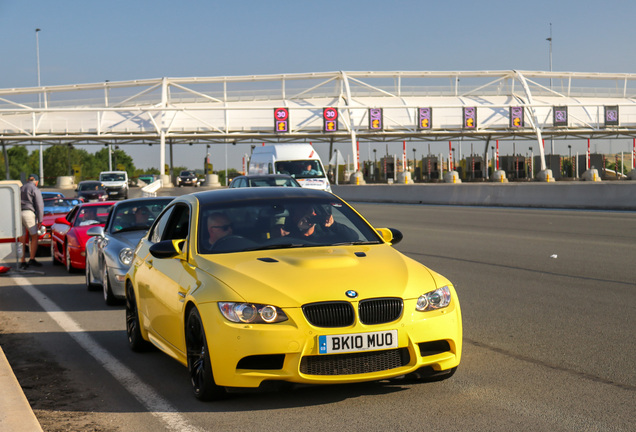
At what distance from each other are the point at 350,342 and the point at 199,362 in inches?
45.0

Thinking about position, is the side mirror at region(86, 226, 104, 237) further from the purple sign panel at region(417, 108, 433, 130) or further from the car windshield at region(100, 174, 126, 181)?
the purple sign panel at region(417, 108, 433, 130)

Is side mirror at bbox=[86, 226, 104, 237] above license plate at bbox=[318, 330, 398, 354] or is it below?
above

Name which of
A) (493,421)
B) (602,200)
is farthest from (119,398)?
(602,200)

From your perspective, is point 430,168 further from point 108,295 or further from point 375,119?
point 108,295

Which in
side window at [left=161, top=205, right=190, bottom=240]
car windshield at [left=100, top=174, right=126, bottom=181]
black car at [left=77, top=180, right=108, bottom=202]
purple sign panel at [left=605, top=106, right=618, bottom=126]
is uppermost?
purple sign panel at [left=605, top=106, right=618, bottom=126]

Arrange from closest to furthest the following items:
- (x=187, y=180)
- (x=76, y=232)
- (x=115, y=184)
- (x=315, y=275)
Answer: (x=315, y=275) → (x=76, y=232) → (x=115, y=184) → (x=187, y=180)

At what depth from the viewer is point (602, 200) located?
28.7m

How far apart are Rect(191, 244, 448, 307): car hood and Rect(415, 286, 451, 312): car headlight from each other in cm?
4

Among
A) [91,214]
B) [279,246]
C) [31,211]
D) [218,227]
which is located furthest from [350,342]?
[31,211]

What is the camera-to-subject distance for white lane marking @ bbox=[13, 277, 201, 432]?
5.38 meters

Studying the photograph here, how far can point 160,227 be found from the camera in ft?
25.2

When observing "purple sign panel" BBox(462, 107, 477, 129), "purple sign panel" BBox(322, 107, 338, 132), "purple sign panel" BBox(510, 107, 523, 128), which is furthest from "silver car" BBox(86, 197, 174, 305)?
"purple sign panel" BBox(510, 107, 523, 128)

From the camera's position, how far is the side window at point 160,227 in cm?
754

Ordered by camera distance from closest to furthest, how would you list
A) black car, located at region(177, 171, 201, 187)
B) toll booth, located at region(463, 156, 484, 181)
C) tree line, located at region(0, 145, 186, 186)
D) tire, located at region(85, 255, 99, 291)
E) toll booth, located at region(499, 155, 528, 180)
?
tire, located at region(85, 255, 99, 291), toll booth, located at region(463, 156, 484, 181), toll booth, located at region(499, 155, 528, 180), black car, located at region(177, 171, 201, 187), tree line, located at region(0, 145, 186, 186)
